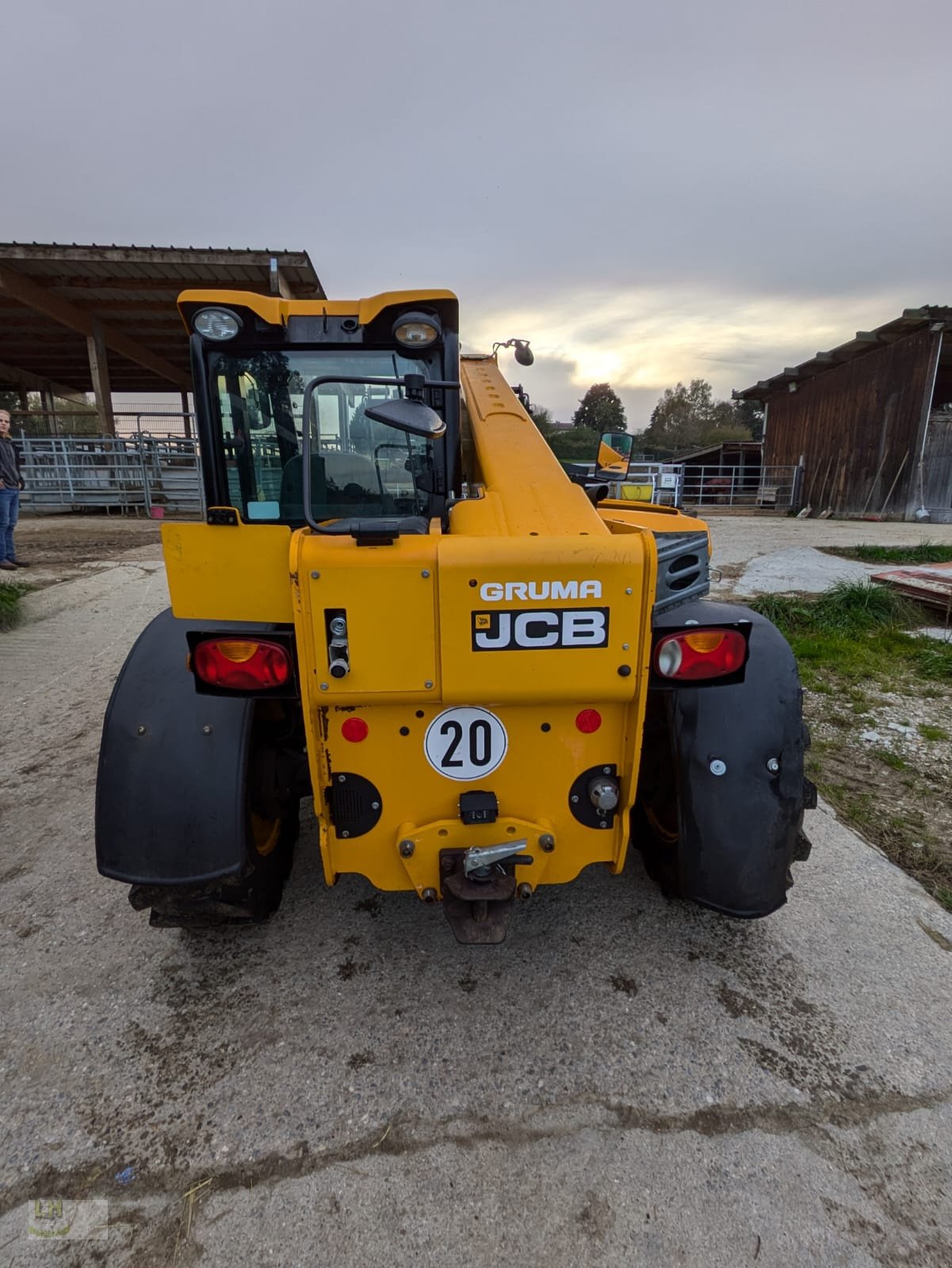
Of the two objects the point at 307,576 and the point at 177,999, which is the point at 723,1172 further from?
the point at 307,576

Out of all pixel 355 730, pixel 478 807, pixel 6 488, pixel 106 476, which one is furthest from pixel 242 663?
pixel 106 476

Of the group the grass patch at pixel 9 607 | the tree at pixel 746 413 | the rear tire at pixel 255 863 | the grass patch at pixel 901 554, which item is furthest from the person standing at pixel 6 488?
the tree at pixel 746 413

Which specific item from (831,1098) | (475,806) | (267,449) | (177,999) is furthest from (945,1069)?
(267,449)

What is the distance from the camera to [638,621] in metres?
1.63

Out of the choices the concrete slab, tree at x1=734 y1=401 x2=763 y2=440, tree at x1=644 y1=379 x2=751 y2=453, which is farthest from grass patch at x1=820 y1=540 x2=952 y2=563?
tree at x1=734 y1=401 x2=763 y2=440

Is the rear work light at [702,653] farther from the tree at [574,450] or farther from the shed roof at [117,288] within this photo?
the shed roof at [117,288]

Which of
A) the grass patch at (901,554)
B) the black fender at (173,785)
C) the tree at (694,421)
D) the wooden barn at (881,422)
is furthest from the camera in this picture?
the tree at (694,421)

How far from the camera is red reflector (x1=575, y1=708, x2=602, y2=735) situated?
1811 mm

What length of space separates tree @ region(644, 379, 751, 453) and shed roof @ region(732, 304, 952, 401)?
75.7 feet

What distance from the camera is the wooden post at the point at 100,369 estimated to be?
15.9 m

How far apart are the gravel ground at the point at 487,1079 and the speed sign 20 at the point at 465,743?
74 cm

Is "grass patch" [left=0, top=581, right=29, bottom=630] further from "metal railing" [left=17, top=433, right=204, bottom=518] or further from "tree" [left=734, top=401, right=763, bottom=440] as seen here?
"tree" [left=734, top=401, right=763, bottom=440]

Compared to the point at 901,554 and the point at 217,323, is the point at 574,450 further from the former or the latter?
the point at 217,323

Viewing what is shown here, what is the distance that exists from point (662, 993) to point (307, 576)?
173 cm
